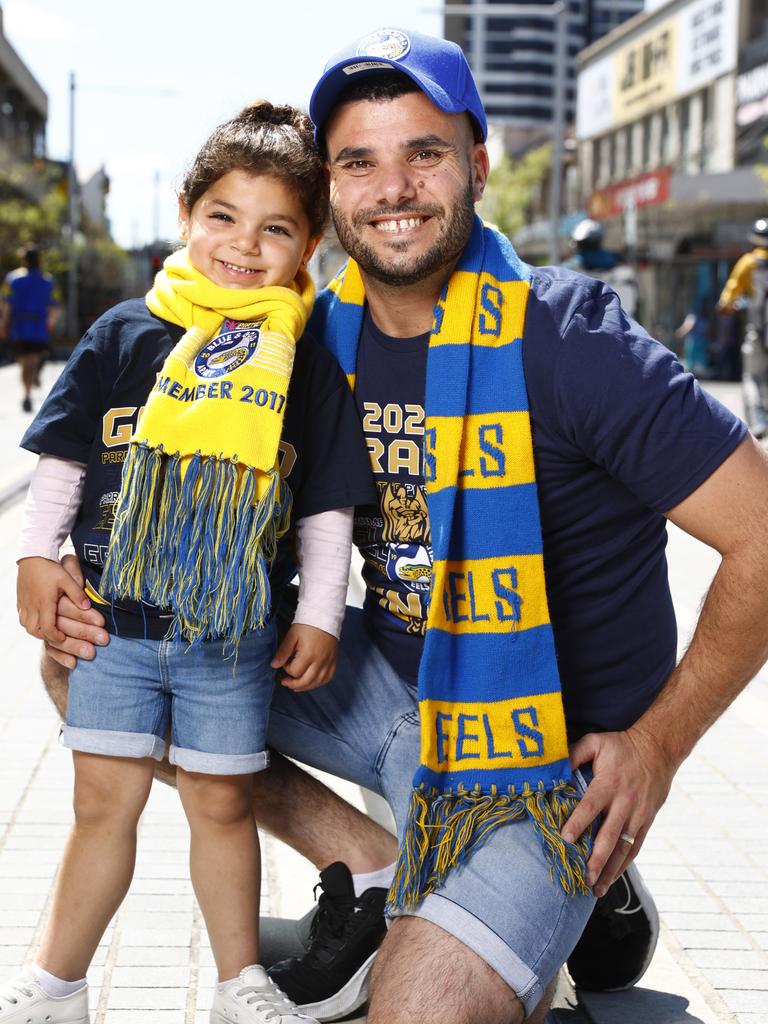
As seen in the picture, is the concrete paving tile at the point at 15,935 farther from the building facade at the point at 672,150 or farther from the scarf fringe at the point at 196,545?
the building facade at the point at 672,150

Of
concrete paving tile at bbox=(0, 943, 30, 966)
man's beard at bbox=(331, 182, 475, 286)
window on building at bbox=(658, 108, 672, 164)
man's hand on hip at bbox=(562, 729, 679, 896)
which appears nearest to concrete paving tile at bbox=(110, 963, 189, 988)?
concrete paving tile at bbox=(0, 943, 30, 966)

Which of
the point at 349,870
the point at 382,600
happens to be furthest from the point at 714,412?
the point at 349,870

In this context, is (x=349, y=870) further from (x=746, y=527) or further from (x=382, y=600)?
(x=746, y=527)

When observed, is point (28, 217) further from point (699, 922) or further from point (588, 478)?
point (588, 478)

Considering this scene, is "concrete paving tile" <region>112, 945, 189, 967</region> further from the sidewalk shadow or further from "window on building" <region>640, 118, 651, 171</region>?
"window on building" <region>640, 118, 651, 171</region>

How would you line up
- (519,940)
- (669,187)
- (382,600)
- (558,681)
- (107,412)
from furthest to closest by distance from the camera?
(669,187), (382,600), (107,412), (558,681), (519,940)

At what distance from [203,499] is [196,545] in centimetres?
9

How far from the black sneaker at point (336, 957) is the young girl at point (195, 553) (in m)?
0.16

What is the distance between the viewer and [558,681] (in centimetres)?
285

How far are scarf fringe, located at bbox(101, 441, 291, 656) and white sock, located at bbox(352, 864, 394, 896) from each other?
30.7 inches

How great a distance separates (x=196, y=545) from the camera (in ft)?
9.64

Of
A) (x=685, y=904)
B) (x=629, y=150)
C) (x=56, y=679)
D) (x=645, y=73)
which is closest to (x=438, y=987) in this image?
(x=56, y=679)

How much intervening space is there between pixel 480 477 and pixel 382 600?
0.53 meters

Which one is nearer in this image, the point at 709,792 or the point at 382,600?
the point at 382,600
